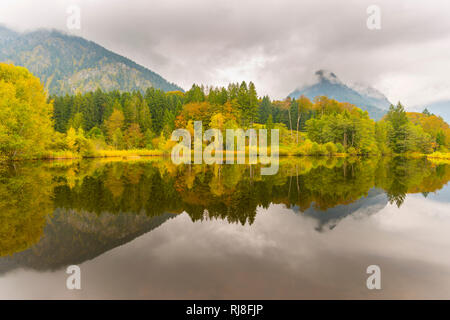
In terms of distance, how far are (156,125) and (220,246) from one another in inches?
3211

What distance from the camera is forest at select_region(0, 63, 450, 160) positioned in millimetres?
31062

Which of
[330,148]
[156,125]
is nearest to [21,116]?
[156,125]

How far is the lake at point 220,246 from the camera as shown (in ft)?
13.4

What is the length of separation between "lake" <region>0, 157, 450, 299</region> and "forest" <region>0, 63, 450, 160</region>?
26.7 metres

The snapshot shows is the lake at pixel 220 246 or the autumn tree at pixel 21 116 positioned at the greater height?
the autumn tree at pixel 21 116

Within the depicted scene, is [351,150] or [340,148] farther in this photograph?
[351,150]

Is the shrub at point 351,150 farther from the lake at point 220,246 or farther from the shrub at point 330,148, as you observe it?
the lake at point 220,246

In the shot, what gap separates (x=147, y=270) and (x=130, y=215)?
397 centimetres

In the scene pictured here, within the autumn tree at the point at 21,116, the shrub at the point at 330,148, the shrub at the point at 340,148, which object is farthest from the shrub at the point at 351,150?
the autumn tree at the point at 21,116

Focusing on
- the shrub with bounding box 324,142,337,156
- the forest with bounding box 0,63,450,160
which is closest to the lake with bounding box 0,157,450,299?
the forest with bounding box 0,63,450,160

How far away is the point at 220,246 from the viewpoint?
596 cm

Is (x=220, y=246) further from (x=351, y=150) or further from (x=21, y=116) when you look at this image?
(x=351, y=150)

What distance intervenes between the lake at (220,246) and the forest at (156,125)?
26.7m

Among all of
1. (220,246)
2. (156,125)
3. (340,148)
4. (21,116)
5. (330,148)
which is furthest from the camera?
(156,125)
